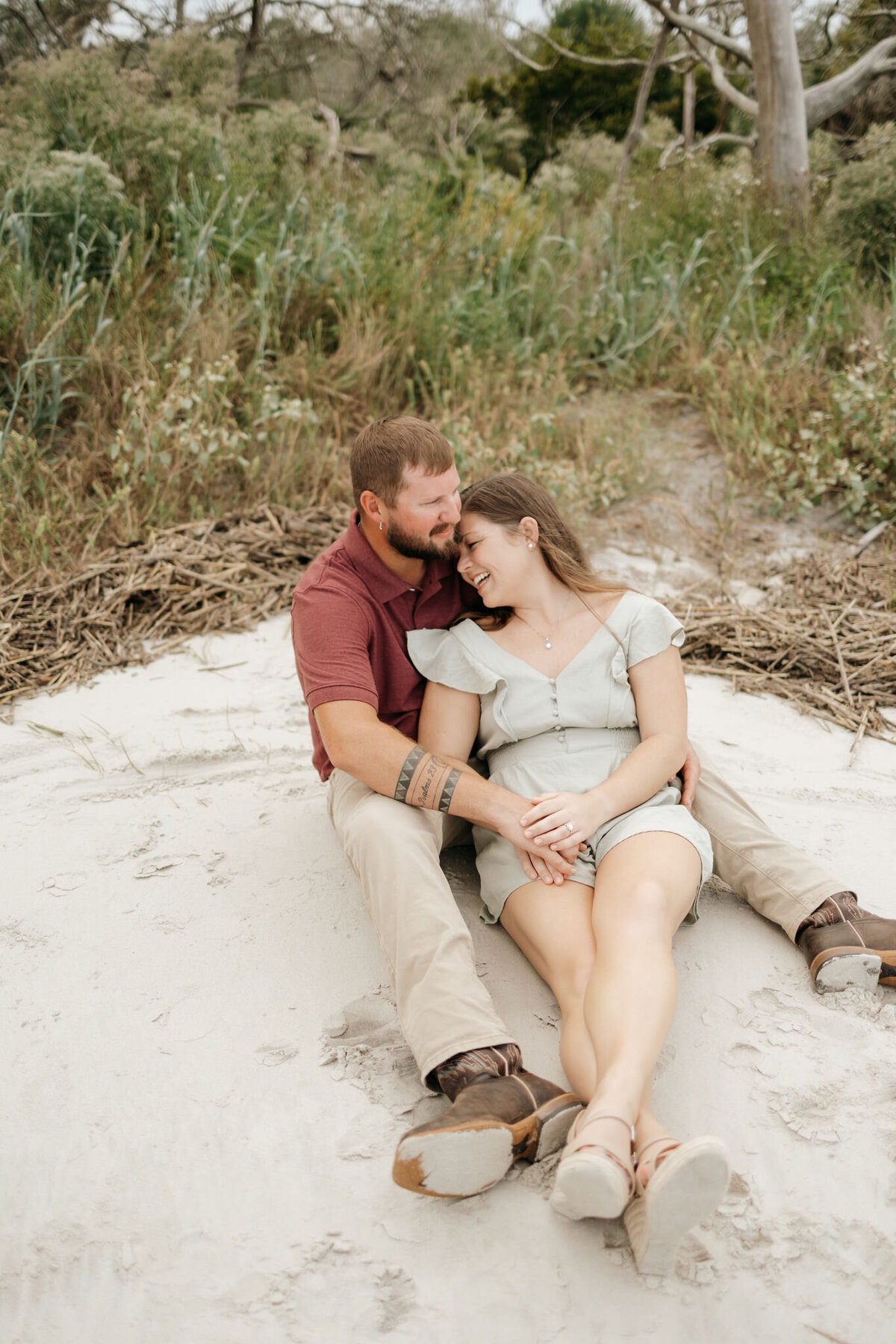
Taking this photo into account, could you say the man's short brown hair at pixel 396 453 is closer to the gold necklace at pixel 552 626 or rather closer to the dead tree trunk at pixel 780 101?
the gold necklace at pixel 552 626

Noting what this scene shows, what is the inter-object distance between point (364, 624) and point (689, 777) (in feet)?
2.99

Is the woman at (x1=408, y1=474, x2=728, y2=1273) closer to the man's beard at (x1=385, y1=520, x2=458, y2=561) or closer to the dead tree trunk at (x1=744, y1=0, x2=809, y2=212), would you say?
the man's beard at (x1=385, y1=520, x2=458, y2=561)

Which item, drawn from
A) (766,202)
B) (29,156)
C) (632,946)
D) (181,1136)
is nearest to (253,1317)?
(181,1136)

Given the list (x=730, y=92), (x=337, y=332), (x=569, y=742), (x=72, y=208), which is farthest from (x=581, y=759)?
(x=730, y=92)

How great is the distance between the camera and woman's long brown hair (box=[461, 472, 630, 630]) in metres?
2.47

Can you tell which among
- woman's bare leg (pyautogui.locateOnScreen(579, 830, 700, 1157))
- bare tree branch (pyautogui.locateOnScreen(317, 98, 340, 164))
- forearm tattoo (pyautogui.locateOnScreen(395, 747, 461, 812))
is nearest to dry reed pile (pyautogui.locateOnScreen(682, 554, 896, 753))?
woman's bare leg (pyautogui.locateOnScreen(579, 830, 700, 1157))

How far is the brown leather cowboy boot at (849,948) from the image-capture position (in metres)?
2.13

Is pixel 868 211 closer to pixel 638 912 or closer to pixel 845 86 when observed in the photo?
pixel 845 86

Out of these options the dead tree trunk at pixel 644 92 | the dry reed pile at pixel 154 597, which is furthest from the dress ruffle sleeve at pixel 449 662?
the dead tree trunk at pixel 644 92

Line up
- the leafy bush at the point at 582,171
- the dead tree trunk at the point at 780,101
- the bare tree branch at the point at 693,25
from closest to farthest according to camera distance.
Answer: the dead tree trunk at the point at 780,101
the bare tree branch at the point at 693,25
the leafy bush at the point at 582,171

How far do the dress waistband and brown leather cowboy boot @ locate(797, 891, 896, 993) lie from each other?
1.96 feet

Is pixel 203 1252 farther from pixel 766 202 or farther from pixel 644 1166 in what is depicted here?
pixel 766 202

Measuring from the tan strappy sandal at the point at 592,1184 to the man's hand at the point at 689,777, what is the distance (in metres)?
1.02

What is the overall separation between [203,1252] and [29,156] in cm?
548
